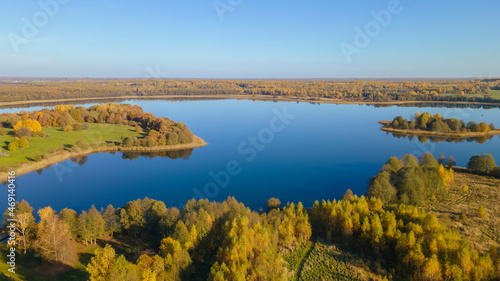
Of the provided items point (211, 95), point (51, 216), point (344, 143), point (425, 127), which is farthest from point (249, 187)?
point (211, 95)

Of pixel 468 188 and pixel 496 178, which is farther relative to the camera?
pixel 496 178

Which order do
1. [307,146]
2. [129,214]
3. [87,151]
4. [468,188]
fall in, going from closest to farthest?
[129,214] → [468,188] → [87,151] → [307,146]

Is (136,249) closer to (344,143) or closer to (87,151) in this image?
(87,151)

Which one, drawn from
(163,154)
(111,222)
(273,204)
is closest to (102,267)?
(111,222)

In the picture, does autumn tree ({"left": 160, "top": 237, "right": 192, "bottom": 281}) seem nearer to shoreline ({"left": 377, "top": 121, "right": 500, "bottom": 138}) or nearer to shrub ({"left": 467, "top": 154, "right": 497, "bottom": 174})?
shrub ({"left": 467, "top": 154, "right": 497, "bottom": 174})

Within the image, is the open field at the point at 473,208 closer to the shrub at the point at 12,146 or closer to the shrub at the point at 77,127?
the shrub at the point at 12,146

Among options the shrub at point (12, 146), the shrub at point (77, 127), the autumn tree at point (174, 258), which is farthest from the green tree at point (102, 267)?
the shrub at point (77, 127)
